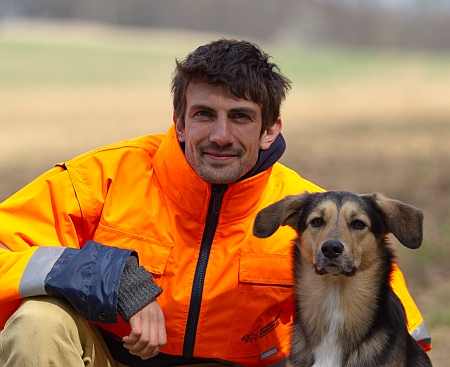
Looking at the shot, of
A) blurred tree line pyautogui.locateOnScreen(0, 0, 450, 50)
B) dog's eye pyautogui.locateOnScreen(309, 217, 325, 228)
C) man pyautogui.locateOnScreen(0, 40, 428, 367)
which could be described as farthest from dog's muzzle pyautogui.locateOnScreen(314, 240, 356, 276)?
blurred tree line pyautogui.locateOnScreen(0, 0, 450, 50)

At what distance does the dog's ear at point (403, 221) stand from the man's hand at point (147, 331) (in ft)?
3.29

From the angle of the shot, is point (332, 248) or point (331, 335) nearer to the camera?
point (332, 248)

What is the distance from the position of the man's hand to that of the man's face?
63 cm

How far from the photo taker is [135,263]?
12.6ft

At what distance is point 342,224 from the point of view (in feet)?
13.2

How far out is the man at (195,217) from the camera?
13.4 feet

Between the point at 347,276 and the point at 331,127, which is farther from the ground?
the point at 347,276

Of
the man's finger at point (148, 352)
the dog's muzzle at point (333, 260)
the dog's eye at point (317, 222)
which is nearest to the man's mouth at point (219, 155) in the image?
the dog's eye at point (317, 222)

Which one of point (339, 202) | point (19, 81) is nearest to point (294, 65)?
point (19, 81)

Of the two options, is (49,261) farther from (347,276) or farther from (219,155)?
(347,276)

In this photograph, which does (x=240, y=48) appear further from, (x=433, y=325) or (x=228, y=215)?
(x=433, y=325)

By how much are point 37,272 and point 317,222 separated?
116 cm

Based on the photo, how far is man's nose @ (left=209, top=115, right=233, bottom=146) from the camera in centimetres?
412

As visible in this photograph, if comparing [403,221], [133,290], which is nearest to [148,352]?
[133,290]
